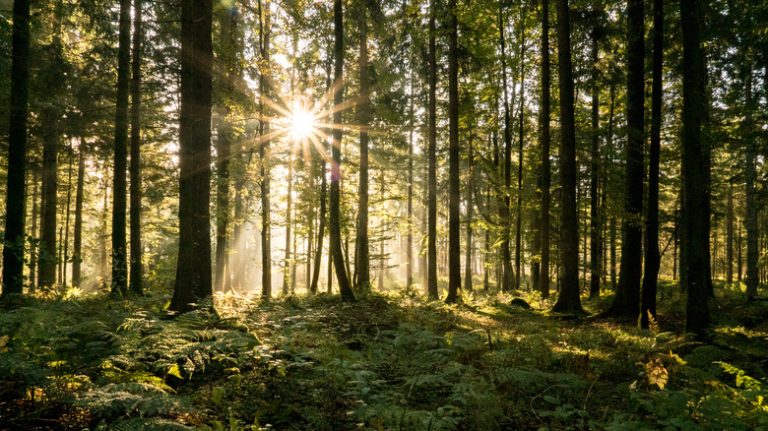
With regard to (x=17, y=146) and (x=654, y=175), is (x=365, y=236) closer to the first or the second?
(x=654, y=175)

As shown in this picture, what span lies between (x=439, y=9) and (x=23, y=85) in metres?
12.5

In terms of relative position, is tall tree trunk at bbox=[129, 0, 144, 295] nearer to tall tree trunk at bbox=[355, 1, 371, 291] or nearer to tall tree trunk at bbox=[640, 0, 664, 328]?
tall tree trunk at bbox=[355, 1, 371, 291]

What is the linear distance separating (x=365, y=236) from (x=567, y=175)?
306 inches

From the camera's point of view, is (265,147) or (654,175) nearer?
(654,175)

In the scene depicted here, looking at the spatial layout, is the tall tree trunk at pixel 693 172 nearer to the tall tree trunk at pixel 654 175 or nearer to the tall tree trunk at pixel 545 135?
the tall tree trunk at pixel 654 175

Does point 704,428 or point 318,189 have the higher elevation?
point 318,189

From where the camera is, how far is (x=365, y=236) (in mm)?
16812

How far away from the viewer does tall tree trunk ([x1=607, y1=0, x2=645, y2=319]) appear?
10828mm

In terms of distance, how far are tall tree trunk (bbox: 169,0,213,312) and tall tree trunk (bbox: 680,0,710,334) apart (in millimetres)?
9727

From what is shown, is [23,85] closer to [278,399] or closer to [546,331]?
[278,399]

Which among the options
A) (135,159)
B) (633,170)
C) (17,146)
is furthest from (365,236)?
(17,146)

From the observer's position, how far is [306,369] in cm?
593

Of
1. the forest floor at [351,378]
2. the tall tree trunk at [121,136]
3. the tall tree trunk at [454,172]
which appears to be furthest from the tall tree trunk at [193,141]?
the tall tree trunk at [454,172]

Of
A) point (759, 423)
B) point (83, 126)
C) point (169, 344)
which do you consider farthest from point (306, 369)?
point (83, 126)
